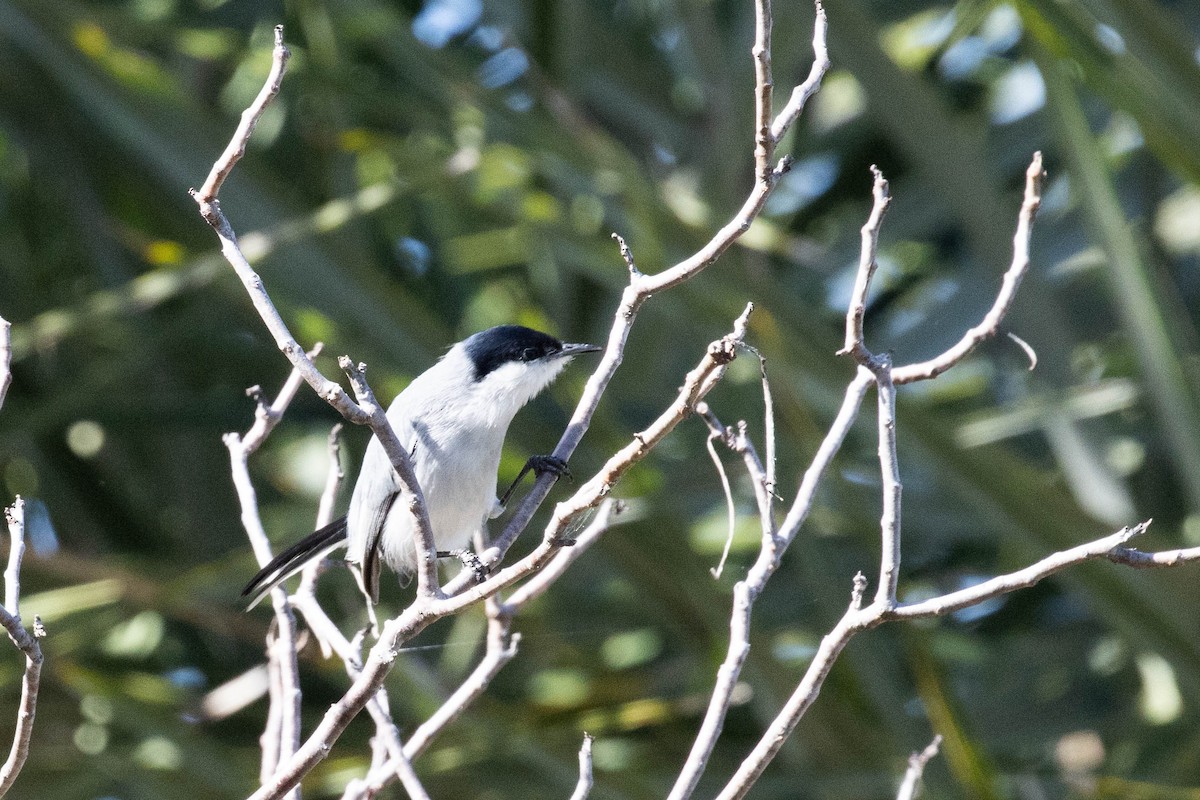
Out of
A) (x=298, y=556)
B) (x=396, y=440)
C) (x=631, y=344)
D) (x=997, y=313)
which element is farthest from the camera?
(x=631, y=344)

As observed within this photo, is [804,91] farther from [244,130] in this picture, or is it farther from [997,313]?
[244,130]

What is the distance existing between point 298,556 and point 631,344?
6.26 ft

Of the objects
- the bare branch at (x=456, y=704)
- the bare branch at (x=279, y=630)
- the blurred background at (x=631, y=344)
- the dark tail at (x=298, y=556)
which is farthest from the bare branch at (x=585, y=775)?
the blurred background at (x=631, y=344)

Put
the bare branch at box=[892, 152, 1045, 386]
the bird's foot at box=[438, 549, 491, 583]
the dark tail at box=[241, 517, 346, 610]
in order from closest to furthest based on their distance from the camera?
1. the bare branch at box=[892, 152, 1045, 386]
2. the bird's foot at box=[438, 549, 491, 583]
3. the dark tail at box=[241, 517, 346, 610]

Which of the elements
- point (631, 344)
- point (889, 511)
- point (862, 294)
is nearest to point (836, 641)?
point (889, 511)

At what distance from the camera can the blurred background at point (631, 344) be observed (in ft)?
11.5

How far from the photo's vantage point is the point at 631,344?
179 inches

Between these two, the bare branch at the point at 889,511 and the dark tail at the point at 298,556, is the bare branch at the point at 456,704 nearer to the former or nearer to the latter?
the dark tail at the point at 298,556

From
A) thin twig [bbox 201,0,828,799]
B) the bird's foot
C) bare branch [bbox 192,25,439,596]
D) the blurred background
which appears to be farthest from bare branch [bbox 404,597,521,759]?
the blurred background

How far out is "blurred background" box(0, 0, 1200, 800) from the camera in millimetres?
3520

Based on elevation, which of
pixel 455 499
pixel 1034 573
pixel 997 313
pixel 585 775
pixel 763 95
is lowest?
pixel 1034 573

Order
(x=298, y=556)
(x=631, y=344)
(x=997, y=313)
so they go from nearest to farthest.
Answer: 1. (x=997, y=313)
2. (x=298, y=556)
3. (x=631, y=344)

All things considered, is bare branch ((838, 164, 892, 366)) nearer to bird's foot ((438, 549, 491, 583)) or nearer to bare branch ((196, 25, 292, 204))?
bird's foot ((438, 549, 491, 583))

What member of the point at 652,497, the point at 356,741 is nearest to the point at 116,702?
the point at 356,741
